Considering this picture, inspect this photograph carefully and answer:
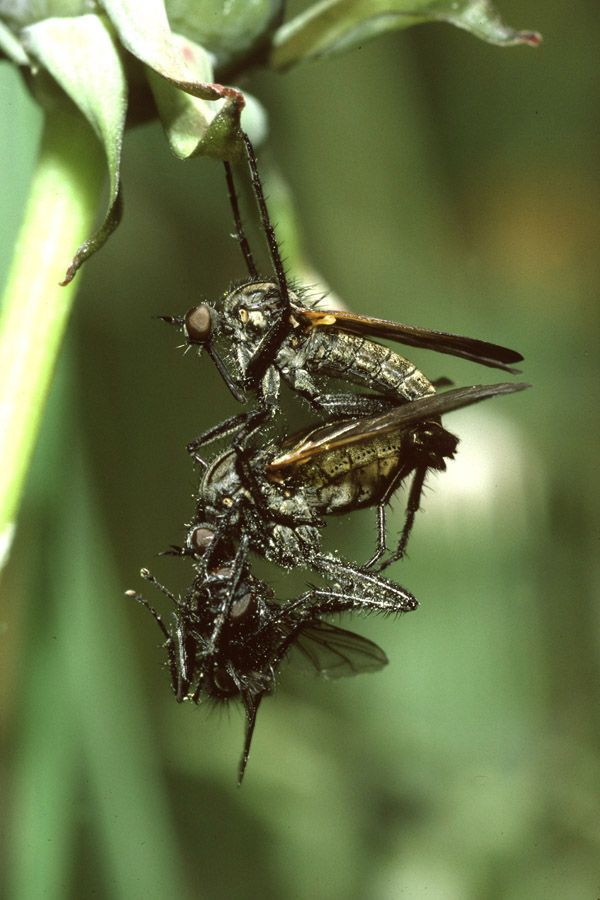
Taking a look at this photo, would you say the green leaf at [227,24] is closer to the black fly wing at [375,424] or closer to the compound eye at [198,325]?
the compound eye at [198,325]

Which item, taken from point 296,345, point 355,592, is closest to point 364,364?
point 296,345

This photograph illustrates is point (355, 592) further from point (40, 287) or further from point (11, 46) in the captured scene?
point (11, 46)

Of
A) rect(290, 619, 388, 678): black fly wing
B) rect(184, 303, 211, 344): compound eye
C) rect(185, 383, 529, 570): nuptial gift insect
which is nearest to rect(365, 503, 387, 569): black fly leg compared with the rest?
rect(185, 383, 529, 570): nuptial gift insect

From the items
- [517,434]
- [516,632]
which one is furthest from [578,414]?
[516,632]

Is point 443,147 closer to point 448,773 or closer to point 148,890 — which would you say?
point 448,773

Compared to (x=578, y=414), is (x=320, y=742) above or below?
below

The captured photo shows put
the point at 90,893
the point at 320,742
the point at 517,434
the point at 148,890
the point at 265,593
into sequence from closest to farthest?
the point at 265,593 < the point at 90,893 < the point at 148,890 < the point at 320,742 < the point at 517,434
